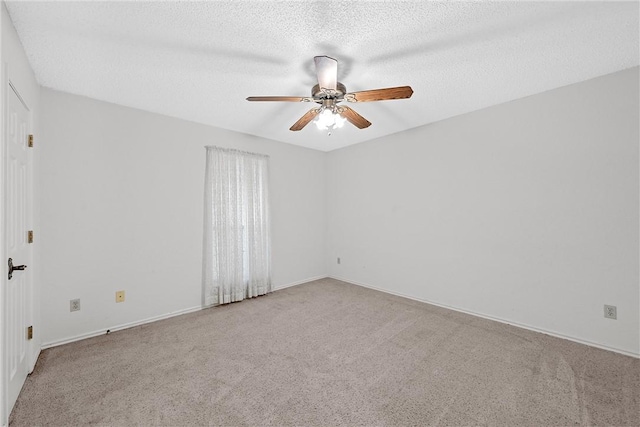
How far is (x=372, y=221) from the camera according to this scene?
4.43 meters

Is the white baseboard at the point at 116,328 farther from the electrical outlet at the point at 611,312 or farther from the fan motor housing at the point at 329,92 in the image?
the electrical outlet at the point at 611,312

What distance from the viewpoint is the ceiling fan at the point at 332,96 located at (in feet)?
6.17

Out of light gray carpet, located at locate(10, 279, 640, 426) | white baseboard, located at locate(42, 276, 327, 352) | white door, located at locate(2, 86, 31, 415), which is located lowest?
light gray carpet, located at locate(10, 279, 640, 426)

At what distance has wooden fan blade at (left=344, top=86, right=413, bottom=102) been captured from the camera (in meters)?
1.95

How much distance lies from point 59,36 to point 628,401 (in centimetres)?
448

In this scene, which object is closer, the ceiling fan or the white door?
the white door

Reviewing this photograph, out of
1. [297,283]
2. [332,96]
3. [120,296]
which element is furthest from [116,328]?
[332,96]

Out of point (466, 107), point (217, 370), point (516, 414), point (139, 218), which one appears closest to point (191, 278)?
point (139, 218)

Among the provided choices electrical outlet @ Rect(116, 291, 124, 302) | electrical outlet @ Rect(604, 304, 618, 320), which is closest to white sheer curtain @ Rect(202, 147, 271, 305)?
electrical outlet @ Rect(116, 291, 124, 302)

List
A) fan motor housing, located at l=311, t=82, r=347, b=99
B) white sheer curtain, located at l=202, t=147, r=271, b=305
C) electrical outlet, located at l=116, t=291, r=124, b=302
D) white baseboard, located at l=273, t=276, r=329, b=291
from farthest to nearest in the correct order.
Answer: white baseboard, located at l=273, t=276, r=329, b=291
white sheer curtain, located at l=202, t=147, r=271, b=305
electrical outlet, located at l=116, t=291, r=124, b=302
fan motor housing, located at l=311, t=82, r=347, b=99

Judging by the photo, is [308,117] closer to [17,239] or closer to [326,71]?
[326,71]

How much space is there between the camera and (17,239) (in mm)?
1878

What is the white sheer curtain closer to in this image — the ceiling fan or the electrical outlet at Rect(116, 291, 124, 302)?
the electrical outlet at Rect(116, 291, 124, 302)

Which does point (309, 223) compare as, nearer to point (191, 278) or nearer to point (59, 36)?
point (191, 278)
